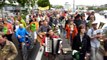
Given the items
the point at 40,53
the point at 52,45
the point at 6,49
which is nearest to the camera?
the point at 6,49

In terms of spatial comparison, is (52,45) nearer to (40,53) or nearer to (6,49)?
(40,53)

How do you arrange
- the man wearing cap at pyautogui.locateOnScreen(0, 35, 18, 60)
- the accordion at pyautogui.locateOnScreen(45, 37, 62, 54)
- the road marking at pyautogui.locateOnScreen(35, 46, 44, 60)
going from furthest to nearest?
the road marking at pyautogui.locateOnScreen(35, 46, 44, 60)
the accordion at pyautogui.locateOnScreen(45, 37, 62, 54)
the man wearing cap at pyautogui.locateOnScreen(0, 35, 18, 60)

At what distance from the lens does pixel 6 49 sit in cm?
797

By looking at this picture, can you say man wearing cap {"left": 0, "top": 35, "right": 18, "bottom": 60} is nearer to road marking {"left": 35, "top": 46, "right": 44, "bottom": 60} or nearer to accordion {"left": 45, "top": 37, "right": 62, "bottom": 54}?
accordion {"left": 45, "top": 37, "right": 62, "bottom": 54}

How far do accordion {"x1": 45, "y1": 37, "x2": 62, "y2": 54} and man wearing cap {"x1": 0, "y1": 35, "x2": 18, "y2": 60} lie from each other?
2732mm

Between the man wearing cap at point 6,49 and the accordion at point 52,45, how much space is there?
273cm

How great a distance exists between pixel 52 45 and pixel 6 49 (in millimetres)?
2941

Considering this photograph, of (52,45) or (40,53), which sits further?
(40,53)

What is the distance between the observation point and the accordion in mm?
10695

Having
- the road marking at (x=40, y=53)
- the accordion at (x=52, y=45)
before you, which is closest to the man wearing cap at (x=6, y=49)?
the accordion at (x=52, y=45)

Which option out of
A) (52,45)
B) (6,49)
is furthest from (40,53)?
(6,49)

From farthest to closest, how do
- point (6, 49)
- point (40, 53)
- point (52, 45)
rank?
point (40, 53), point (52, 45), point (6, 49)

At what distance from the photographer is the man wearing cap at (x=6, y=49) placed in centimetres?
788

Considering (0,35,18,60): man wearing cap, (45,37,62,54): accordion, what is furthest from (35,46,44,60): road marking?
(0,35,18,60): man wearing cap
